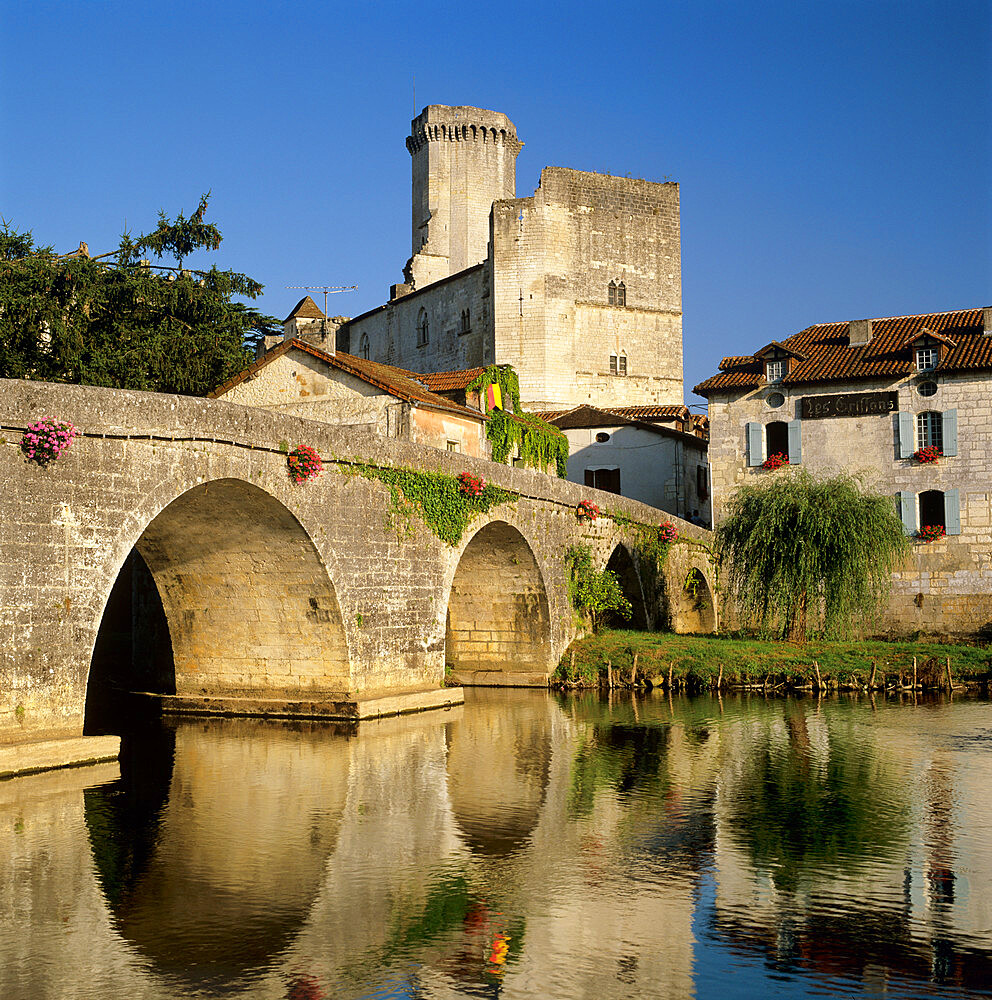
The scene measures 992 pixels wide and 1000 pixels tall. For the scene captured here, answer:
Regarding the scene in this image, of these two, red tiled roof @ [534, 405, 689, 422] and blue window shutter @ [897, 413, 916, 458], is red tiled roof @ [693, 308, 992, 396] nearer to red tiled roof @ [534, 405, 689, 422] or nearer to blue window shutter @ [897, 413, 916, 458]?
blue window shutter @ [897, 413, 916, 458]

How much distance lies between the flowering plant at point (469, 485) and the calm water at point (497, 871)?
573 centimetres

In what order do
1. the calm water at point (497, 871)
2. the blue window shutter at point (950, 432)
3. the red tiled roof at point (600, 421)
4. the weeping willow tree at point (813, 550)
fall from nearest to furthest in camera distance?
the calm water at point (497, 871), the weeping willow tree at point (813, 550), the blue window shutter at point (950, 432), the red tiled roof at point (600, 421)

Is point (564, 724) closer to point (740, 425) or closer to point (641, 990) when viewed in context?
point (641, 990)

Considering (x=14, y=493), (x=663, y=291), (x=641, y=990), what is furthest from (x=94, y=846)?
(x=663, y=291)

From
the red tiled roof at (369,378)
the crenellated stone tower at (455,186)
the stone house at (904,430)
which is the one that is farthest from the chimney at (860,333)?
the crenellated stone tower at (455,186)

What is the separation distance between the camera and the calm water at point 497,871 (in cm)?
696

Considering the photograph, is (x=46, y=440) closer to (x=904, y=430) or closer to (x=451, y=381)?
(x=451, y=381)

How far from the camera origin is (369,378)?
28406mm

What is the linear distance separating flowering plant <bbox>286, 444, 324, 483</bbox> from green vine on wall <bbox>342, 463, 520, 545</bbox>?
1.07 meters

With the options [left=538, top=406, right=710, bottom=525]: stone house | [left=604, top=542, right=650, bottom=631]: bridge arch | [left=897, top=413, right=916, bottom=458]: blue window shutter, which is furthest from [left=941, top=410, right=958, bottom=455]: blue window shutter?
[left=538, top=406, right=710, bottom=525]: stone house

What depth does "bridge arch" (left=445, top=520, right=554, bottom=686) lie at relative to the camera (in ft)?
79.7

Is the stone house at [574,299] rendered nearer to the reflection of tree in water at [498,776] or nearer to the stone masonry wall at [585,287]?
the stone masonry wall at [585,287]

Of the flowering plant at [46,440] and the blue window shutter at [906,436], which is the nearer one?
the flowering plant at [46,440]

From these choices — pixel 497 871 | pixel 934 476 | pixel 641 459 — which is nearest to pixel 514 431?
pixel 641 459
